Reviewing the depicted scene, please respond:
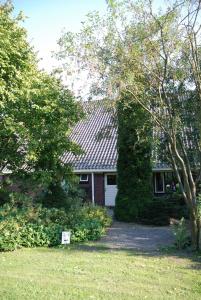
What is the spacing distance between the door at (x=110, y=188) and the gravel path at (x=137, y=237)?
385 inches

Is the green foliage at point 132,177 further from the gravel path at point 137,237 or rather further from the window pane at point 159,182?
the window pane at point 159,182

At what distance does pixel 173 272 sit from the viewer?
32.0 ft

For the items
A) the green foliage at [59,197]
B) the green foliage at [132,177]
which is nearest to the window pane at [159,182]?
the green foliage at [132,177]

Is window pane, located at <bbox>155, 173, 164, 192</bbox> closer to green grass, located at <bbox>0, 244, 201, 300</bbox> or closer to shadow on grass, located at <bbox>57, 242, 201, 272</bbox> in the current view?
shadow on grass, located at <bbox>57, 242, 201, 272</bbox>

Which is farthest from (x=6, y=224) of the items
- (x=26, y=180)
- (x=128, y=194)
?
(x=128, y=194)

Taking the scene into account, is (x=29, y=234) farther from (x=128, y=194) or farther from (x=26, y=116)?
(x=128, y=194)

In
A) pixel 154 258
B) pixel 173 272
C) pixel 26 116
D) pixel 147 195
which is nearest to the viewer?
pixel 173 272

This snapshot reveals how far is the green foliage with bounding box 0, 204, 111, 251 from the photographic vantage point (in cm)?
1309

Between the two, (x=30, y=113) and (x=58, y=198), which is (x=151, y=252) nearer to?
(x=58, y=198)

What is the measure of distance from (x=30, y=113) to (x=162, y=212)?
746 centimetres

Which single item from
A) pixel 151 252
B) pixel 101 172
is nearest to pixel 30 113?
pixel 151 252

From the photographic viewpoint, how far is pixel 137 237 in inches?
596

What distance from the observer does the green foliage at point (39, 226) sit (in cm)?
1309

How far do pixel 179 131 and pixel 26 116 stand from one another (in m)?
5.74
